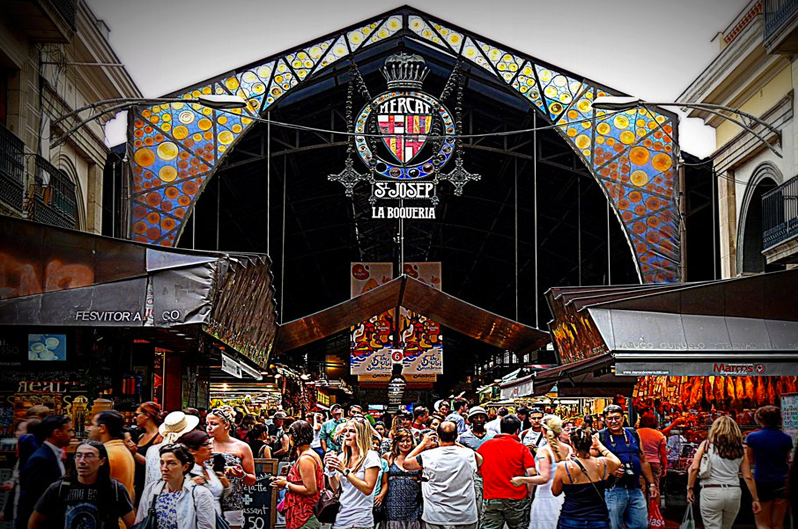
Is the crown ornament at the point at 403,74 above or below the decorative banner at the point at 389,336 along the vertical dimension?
above

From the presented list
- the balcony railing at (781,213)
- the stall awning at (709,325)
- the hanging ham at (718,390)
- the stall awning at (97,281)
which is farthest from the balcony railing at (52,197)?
the balcony railing at (781,213)

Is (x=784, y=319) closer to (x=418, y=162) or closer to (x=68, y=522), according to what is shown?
(x=418, y=162)

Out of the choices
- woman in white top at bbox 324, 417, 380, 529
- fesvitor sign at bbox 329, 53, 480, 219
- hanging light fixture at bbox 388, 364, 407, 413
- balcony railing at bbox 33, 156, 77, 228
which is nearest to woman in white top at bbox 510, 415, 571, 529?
woman in white top at bbox 324, 417, 380, 529

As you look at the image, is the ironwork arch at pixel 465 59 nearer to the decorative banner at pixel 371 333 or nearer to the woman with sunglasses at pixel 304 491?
the decorative banner at pixel 371 333

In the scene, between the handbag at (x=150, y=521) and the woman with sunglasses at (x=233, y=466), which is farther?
the woman with sunglasses at (x=233, y=466)

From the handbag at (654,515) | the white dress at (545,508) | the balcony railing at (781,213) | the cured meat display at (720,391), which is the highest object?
the balcony railing at (781,213)

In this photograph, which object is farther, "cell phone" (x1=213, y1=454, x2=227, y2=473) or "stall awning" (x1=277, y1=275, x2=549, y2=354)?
"stall awning" (x1=277, y1=275, x2=549, y2=354)

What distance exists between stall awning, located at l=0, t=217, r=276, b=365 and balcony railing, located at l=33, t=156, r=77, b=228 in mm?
3818

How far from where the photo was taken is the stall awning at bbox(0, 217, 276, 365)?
13.1m

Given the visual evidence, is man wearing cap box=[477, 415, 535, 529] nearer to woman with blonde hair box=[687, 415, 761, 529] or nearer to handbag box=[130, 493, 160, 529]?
woman with blonde hair box=[687, 415, 761, 529]

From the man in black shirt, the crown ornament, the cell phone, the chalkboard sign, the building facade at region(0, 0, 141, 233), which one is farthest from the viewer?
the crown ornament

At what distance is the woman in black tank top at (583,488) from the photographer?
8.55 meters

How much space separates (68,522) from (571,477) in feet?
12.3

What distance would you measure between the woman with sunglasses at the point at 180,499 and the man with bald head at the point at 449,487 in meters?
2.96
